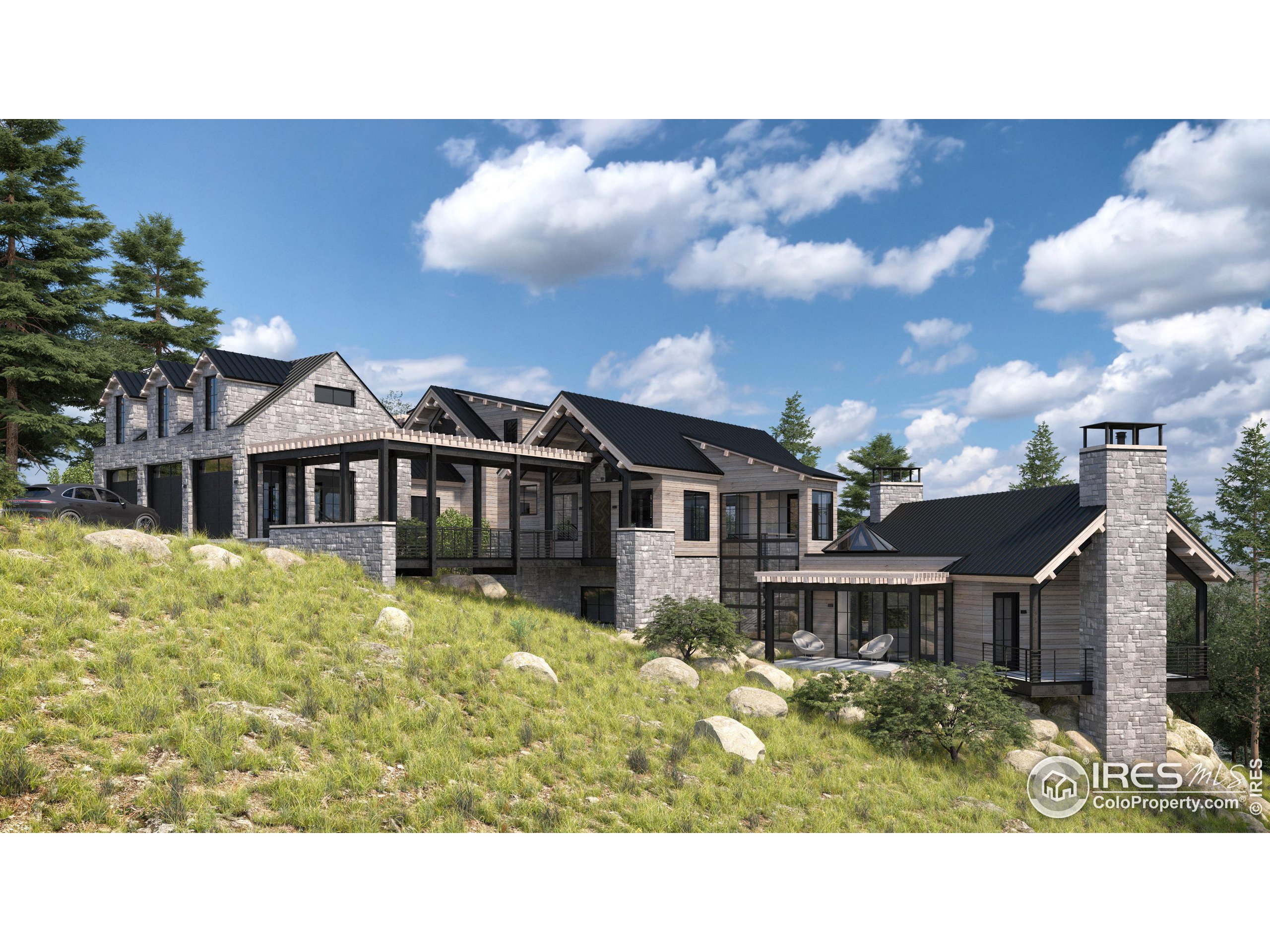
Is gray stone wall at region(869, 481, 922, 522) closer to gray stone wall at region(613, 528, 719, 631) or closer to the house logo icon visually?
gray stone wall at region(613, 528, 719, 631)

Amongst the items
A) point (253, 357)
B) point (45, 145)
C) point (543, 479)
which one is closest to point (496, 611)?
point (543, 479)

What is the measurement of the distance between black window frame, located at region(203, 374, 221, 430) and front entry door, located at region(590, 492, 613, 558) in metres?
12.6

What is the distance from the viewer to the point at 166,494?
26875 mm

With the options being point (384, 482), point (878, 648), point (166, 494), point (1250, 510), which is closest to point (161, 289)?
point (166, 494)

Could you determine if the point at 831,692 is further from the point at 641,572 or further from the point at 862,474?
the point at 862,474

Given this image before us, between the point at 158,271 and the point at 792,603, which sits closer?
the point at 792,603

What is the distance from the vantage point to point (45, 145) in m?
32.2

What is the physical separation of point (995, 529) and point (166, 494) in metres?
26.3

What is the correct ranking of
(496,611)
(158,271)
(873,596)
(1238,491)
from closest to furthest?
1. (496,611)
2. (873,596)
3. (1238,491)
4. (158,271)

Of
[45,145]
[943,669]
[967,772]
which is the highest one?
[45,145]
